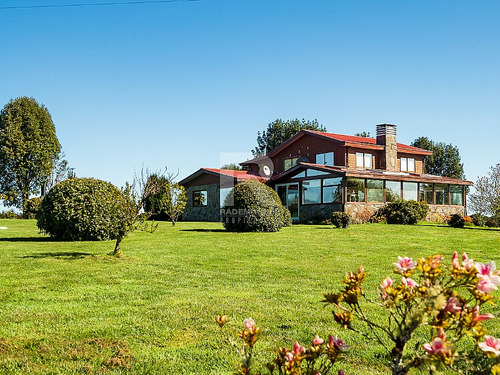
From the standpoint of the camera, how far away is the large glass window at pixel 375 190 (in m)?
28.0

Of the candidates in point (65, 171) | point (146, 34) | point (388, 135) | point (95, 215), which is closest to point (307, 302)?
point (95, 215)

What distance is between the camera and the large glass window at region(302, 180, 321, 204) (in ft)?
94.1

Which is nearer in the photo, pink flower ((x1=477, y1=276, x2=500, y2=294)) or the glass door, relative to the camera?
pink flower ((x1=477, y1=276, x2=500, y2=294))

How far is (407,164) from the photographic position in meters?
36.7

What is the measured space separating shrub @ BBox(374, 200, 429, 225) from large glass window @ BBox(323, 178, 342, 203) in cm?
307

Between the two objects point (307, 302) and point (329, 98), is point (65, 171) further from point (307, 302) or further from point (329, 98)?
point (307, 302)

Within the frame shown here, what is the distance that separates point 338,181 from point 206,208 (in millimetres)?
11052

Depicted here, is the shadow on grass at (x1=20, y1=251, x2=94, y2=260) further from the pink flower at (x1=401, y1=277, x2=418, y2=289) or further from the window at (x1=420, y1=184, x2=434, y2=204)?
the window at (x1=420, y1=184, x2=434, y2=204)

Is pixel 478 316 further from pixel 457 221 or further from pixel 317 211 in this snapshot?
pixel 317 211

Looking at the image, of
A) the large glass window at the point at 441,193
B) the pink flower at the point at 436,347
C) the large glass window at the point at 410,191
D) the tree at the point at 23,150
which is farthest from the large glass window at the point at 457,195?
the tree at the point at 23,150

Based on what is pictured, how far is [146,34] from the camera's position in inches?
602

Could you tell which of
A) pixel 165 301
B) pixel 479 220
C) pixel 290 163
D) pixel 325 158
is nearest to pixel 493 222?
pixel 479 220

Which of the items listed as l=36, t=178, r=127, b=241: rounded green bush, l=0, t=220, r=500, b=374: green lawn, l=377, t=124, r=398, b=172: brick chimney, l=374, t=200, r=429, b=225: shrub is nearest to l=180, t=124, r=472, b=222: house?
l=377, t=124, r=398, b=172: brick chimney

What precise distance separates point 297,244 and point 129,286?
25.1 feet
